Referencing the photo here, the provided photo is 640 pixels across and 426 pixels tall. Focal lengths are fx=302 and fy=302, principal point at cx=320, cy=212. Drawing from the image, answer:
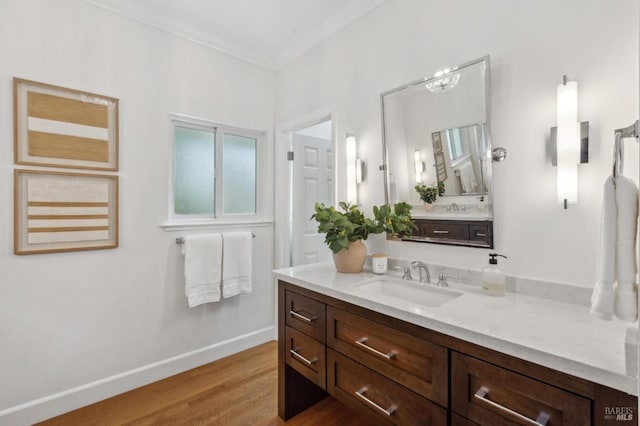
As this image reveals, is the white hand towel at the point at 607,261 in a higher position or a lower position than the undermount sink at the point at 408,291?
higher

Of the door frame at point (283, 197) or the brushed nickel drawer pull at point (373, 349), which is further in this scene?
the door frame at point (283, 197)

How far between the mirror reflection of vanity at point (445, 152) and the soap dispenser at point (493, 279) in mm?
126

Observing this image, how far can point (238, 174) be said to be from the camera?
280cm

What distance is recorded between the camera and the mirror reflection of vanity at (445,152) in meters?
1.52

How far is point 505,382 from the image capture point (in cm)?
92

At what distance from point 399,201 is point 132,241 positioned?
1.88 metres

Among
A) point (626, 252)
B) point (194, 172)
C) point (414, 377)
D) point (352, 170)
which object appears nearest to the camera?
point (626, 252)

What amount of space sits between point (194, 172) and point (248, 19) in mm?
1258

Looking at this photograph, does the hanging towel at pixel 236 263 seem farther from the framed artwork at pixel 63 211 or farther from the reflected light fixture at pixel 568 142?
the reflected light fixture at pixel 568 142

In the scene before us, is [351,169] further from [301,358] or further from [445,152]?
[301,358]

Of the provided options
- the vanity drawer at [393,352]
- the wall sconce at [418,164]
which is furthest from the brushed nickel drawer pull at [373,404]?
the wall sconce at [418,164]

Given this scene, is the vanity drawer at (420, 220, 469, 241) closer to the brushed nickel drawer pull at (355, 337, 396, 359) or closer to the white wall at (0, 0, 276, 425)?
the brushed nickel drawer pull at (355, 337, 396, 359)

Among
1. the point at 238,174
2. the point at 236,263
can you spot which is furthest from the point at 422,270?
the point at 238,174

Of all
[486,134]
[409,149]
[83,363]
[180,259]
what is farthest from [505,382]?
[83,363]
